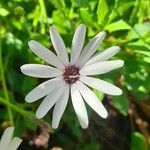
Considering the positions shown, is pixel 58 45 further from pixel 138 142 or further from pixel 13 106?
pixel 138 142

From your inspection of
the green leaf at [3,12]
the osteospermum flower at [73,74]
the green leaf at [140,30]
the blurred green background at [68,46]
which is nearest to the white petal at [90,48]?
the osteospermum flower at [73,74]

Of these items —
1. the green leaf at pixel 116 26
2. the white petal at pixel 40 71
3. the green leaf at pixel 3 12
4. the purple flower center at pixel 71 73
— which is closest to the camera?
the white petal at pixel 40 71

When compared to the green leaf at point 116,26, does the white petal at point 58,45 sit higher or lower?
higher

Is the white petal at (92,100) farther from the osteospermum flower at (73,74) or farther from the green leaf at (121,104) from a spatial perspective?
the green leaf at (121,104)

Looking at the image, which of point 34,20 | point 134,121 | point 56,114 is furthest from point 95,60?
point 134,121

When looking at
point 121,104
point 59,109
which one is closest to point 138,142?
point 121,104

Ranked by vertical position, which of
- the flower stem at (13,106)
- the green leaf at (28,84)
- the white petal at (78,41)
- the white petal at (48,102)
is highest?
the white petal at (78,41)

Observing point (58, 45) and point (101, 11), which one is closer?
point (58, 45)
